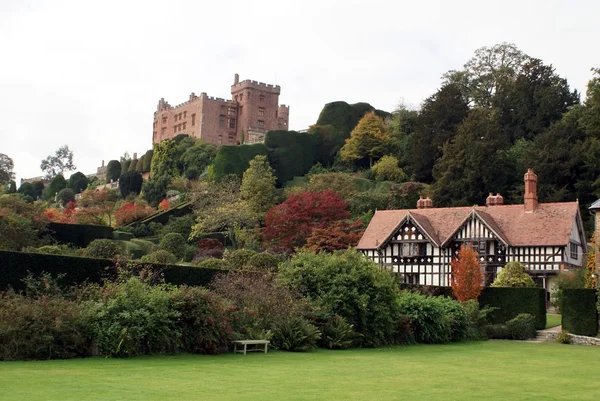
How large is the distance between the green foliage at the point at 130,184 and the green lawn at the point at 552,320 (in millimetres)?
44837

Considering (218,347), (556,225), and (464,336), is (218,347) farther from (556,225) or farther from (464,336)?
(556,225)

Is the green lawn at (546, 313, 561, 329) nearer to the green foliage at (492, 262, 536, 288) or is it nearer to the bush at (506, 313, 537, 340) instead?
the green foliage at (492, 262, 536, 288)

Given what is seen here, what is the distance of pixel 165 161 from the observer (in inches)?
2788

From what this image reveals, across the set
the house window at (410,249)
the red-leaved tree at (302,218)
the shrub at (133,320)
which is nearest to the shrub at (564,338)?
the house window at (410,249)

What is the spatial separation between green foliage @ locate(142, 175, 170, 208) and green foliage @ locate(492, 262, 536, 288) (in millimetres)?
38057

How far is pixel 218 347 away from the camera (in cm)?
1662

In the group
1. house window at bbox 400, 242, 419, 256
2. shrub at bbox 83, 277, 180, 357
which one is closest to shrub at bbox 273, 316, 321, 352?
shrub at bbox 83, 277, 180, 357

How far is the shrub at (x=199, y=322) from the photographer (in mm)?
16203

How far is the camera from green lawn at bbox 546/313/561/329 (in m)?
31.2

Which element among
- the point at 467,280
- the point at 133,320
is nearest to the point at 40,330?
the point at 133,320

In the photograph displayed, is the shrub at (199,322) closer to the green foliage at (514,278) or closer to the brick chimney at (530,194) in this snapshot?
the green foliage at (514,278)

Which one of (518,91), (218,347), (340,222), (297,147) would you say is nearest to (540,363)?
(218,347)

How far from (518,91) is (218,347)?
43265mm

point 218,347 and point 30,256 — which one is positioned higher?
point 30,256
